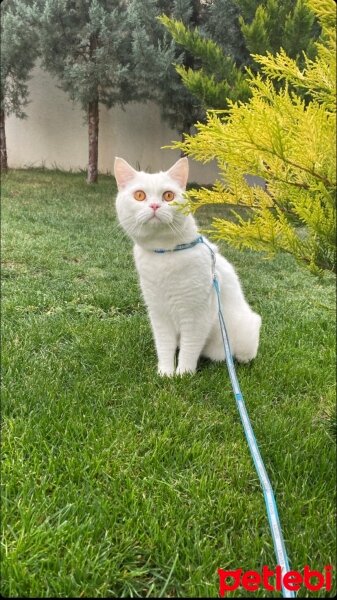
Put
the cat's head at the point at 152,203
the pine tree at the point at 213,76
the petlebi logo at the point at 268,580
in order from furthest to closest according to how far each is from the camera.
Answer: the pine tree at the point at 213,76 < the cat's head at the point at 152,203 < the petlebi logo at the point at 268,580

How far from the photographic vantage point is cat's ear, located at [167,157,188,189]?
1.59 metres

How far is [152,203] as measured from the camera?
1.53m

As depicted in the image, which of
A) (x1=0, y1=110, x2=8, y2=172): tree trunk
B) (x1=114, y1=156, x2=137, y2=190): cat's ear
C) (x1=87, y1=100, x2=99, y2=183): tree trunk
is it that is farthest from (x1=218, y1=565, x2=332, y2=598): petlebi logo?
(x1=0, y1=110, x2=8, y2=172): tree trunk

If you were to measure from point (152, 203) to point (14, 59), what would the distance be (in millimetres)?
4977

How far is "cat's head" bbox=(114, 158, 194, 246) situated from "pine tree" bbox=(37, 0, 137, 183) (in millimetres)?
1639

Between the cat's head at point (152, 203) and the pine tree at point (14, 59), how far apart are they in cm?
289

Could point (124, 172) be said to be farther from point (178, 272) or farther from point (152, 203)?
point (178, 272)

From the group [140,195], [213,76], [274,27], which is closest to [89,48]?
[213,76]

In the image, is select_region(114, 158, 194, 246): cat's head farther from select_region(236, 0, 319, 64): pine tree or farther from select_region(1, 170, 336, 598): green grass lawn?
select_region(236, 0, 319, 64): pine tree

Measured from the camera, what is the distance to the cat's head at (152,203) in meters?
1.53

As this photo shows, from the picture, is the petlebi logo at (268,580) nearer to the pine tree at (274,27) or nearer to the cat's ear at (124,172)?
the cat's ear at (124,172)

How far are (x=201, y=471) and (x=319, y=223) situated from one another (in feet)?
2.70

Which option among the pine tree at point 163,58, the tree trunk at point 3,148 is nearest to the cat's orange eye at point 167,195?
the pine tree at point 163,58

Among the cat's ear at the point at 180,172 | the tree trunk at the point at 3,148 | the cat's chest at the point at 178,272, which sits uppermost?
the cat's ear at the point at 180,172
